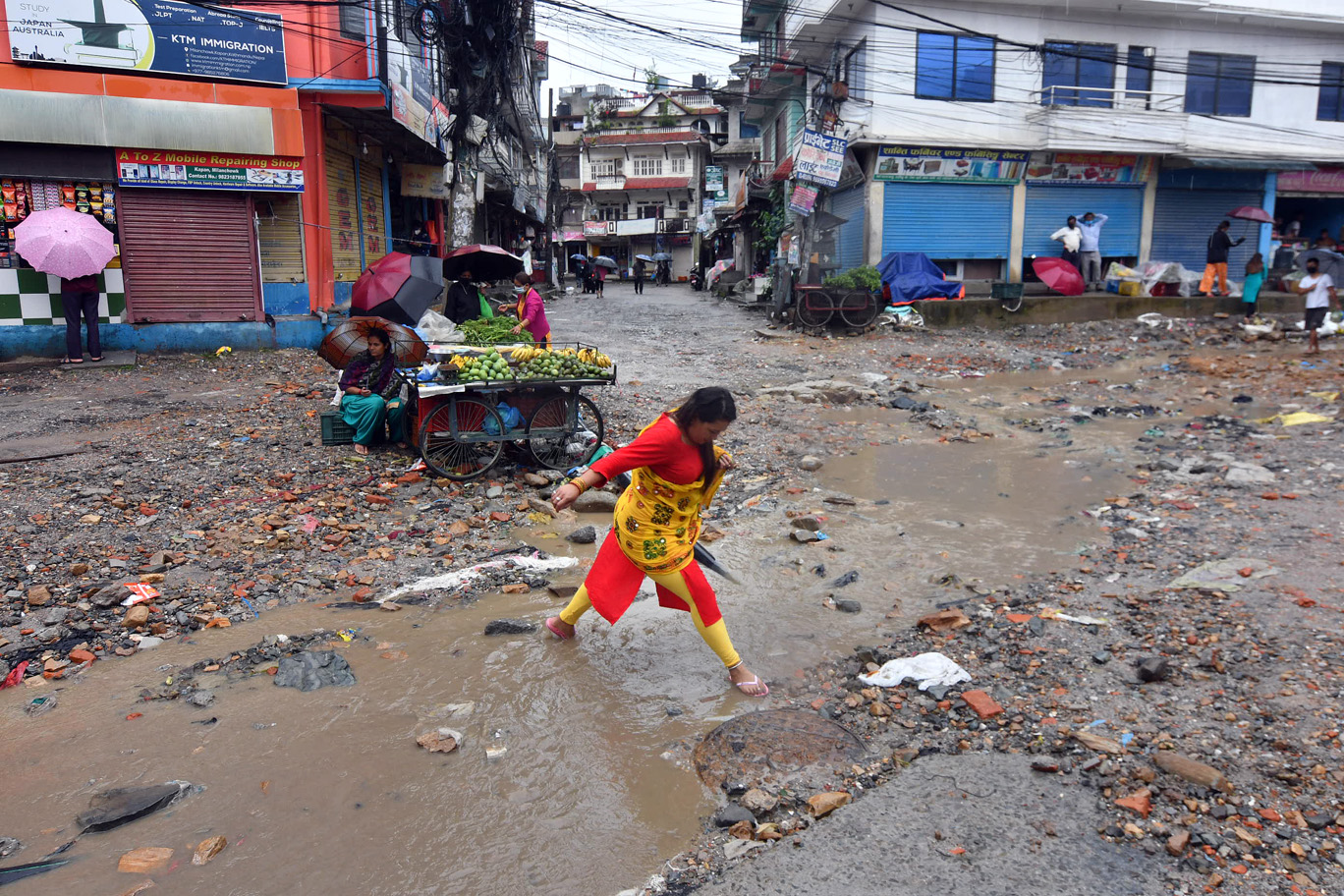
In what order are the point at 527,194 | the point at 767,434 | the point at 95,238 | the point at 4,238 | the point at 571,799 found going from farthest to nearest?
the point at 527,194
the point at 4,238
the point at 95,238
the point at 767,434
the point at 571,799

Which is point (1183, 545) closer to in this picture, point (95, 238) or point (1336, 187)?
point (95, 238)

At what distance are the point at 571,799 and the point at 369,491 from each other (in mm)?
4081

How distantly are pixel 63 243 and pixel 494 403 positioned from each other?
23.6 feet

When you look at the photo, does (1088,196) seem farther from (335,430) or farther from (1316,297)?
(335,430)

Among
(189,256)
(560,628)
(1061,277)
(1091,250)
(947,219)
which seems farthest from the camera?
(947,219)

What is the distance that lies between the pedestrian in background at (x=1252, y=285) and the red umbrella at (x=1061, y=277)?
9.49 ft

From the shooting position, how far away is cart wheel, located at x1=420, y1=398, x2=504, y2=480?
671 cm

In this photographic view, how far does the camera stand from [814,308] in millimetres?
16203

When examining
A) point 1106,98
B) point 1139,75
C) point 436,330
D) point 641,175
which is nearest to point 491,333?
point 436,330

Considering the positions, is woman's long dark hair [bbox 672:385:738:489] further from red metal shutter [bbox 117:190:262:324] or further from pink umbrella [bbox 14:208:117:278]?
red metal shutter [bbox 117:190:262:324]

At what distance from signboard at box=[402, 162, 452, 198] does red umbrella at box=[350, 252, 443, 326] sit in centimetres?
866

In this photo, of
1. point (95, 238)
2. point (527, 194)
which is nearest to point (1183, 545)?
point (95, 238)

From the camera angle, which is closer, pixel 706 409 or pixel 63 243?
pixel 706 409

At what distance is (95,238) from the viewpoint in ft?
35.0
